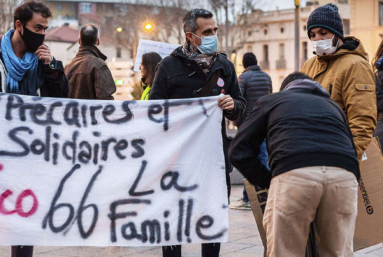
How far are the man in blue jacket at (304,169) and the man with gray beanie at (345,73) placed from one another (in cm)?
75

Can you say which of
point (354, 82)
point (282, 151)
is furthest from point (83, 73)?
point (282, 151)

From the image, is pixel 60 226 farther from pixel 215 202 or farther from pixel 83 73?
pixel 83 73

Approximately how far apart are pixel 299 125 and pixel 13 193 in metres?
1.89

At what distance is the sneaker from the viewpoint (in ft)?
27.4

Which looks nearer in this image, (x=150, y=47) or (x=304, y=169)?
(x=304, y=169)

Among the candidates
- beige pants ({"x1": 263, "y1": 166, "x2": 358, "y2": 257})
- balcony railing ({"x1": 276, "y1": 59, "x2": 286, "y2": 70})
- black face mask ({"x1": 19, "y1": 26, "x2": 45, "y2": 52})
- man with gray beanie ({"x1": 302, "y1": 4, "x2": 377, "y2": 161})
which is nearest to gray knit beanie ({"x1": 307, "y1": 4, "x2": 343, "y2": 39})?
man with gray beanie ({"x1": 302, "y1": 4, "x2": 377, "y2": 161})

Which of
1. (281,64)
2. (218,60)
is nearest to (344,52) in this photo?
(218,60)

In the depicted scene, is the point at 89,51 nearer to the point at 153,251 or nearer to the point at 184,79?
the point at 153,251

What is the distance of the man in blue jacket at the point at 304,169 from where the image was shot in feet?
11.6

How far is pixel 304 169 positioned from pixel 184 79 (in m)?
1.33

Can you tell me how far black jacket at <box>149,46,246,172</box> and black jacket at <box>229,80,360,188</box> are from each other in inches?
30.3

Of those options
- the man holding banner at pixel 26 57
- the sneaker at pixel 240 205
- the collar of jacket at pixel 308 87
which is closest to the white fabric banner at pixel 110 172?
the man holding banner at pixel 26 57

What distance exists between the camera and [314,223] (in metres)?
3.74

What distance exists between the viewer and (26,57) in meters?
4.41
